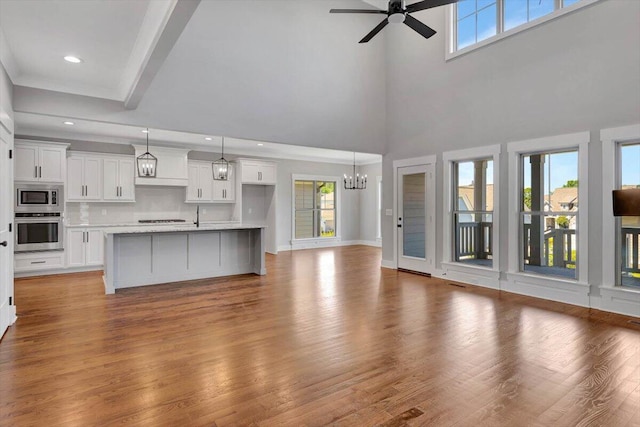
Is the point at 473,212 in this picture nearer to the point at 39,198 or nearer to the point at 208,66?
the point at 208,66

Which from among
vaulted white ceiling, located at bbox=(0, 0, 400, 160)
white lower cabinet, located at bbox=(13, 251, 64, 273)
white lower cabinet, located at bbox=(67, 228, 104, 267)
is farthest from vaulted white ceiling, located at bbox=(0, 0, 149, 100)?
white lower cabinet, located at bbox=(13, 251, 64, 273)

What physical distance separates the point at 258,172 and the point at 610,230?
7.02m

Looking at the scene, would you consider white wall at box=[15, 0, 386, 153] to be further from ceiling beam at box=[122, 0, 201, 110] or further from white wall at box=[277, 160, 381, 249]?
white wall at box=[277, 160, 381, 249]

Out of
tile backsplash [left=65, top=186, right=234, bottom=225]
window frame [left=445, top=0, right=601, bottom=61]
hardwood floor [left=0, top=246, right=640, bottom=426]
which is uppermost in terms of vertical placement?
window frame [left=445, top=0, right=601, bottom=61]

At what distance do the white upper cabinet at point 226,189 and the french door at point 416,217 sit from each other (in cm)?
416

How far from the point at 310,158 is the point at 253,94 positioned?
462 cm

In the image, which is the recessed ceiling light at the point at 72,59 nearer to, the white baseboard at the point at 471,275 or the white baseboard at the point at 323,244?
the white baseboard at the point at 471,275

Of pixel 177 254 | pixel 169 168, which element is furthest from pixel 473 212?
pixel 169 168

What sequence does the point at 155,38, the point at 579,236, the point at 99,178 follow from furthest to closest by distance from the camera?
the point at 99,178
the point at 579,236
the point at 155,38

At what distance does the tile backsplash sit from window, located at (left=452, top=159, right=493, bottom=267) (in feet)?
18.1

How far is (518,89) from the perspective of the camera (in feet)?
16.8

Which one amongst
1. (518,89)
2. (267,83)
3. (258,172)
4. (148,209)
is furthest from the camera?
(258,172)

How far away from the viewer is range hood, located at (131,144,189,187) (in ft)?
24.7

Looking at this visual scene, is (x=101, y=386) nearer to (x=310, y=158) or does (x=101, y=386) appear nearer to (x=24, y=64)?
(x=24, y=64)
